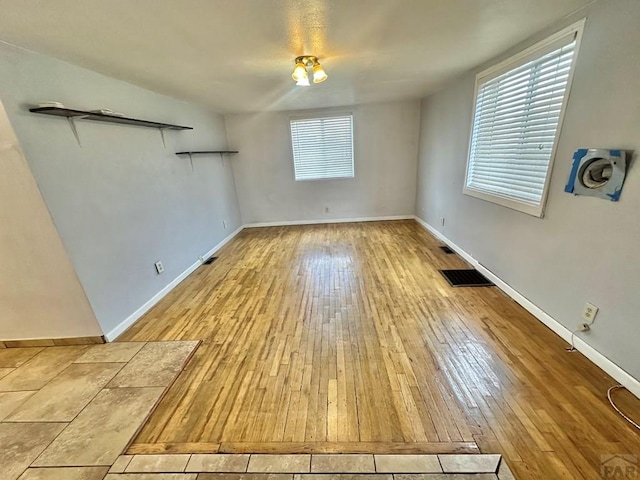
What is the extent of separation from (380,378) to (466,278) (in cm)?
180

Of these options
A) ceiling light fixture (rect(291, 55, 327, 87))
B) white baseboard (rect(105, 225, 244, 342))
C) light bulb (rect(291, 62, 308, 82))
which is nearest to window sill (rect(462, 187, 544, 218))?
ceiling light fixture (rect(291, 55, 327, 87))

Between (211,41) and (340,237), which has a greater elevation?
(211,41)

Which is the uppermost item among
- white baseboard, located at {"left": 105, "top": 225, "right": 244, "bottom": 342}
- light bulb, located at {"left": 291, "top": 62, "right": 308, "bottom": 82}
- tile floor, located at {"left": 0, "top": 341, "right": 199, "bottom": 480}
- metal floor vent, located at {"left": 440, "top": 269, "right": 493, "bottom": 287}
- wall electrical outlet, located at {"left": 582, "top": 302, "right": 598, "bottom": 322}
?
light bulb, located at {"left": 291, "top": 62, "right": 308, "bottom": 82}

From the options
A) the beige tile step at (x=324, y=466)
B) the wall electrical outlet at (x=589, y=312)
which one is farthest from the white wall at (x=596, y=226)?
the beige tile step at (x=324, y=466)

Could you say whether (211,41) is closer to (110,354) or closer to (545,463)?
(110,354)

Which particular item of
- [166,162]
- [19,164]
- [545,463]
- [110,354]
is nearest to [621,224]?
[545,463]

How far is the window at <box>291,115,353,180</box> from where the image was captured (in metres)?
5.04

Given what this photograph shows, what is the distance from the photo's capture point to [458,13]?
5.40 feet

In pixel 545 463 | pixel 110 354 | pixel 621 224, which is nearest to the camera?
pixel 545 463

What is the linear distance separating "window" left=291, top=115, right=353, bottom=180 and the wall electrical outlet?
13.3 feet

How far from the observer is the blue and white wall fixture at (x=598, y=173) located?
60.1 inches

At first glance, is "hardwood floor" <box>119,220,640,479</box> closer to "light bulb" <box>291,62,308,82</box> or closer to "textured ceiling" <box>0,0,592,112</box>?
"light bulb" <box>291,62,308,82</box>

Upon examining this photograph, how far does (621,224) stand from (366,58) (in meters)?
2.18

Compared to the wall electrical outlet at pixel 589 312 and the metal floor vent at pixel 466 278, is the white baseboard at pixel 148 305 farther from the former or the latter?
the wall electrical outlet at pixel 589 312
